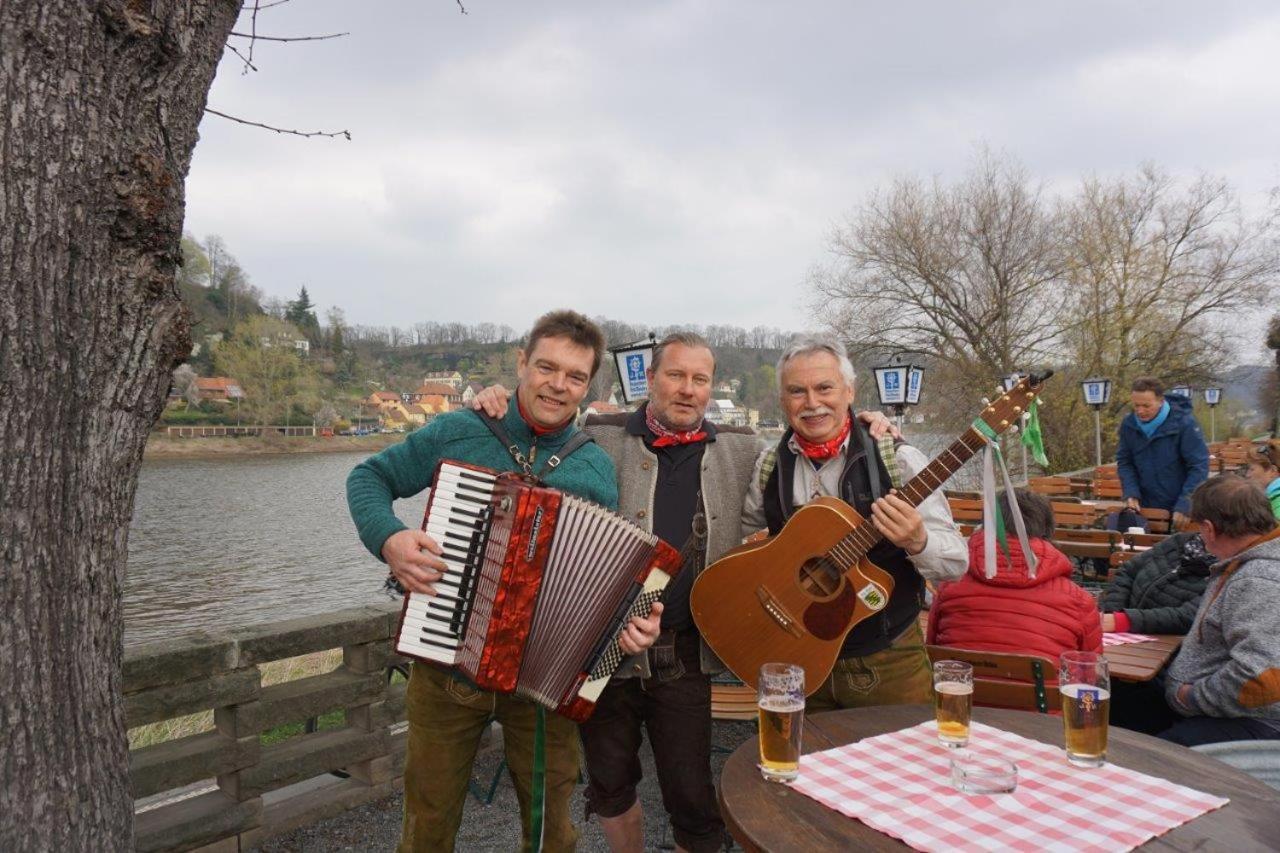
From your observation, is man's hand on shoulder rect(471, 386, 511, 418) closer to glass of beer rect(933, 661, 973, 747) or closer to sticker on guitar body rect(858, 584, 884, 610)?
sticker on guitar body rect(858, 584, 884, 610)

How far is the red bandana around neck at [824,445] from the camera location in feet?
8.43

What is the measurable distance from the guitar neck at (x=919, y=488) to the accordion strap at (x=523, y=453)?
2.71 feet

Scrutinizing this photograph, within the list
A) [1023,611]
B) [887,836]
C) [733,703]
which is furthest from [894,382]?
[887,836]

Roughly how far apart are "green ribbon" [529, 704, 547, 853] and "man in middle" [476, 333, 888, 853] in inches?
8.7

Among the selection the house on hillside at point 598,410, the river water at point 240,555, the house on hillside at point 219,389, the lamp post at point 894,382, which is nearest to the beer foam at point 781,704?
the house on hillside at point 598,410

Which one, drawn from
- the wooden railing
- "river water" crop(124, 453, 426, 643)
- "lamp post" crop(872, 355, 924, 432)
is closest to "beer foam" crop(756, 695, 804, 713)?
the wooden railing

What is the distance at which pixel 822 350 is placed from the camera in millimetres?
2553

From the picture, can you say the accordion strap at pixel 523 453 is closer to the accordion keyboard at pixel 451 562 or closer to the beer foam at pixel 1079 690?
the accordion keyboard at pixel 451 562

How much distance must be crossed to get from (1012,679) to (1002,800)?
1224 millimetres

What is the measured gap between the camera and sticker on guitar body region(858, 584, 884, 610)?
236cm

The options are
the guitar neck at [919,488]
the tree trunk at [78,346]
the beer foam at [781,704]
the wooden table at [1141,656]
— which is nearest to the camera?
the tree trunk at [78,346]

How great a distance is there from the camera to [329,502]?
24.3 metres

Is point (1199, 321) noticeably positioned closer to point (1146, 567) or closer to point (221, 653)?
point (1146, 567)

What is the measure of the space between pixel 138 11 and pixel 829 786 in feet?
6.55
